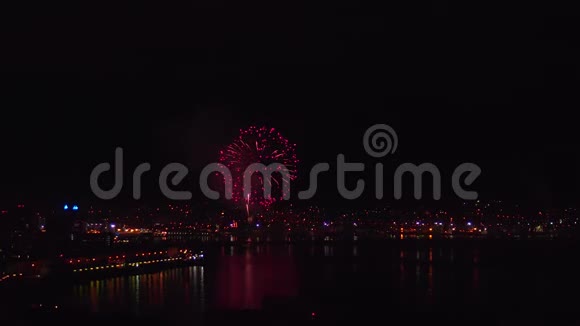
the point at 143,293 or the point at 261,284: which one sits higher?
the point at 143,293

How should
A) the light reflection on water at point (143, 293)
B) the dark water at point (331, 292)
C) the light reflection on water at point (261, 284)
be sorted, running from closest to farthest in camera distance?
1. the dark water at point (331, 292)
2. the light reflection on water at point (143, 293)
3. the light reflection on water at point (261, 284)

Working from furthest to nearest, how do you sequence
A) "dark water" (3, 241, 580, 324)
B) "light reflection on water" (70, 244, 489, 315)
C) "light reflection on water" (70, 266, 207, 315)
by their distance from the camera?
"light reflection on water" (70, 244, 489, 315), "light reflection on water" (70, 266, 207, 315), "dark water" (3, 241, 580, 324)

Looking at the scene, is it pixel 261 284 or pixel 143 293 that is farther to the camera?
pixel 261 284

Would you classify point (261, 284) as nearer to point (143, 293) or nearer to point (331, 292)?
point (331, 292)

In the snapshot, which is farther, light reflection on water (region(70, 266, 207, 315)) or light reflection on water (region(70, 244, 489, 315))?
light reflection on water (region(70, 244, 489, 315))

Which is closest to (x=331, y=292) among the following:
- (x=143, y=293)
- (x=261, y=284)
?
(x=261, y=284)

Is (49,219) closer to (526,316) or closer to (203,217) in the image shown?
(526,316)

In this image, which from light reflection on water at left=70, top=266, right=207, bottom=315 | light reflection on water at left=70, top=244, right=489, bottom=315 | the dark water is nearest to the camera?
the dark water

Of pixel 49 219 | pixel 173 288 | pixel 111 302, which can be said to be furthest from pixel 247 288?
pixel 49 219
